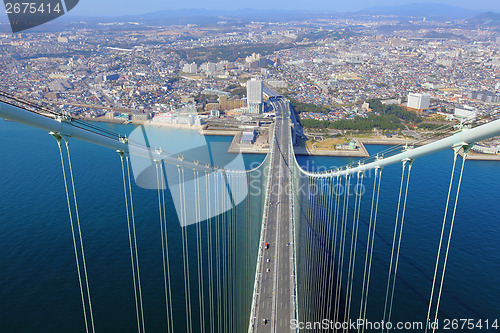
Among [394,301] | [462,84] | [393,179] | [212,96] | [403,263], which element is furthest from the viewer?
[462,84]

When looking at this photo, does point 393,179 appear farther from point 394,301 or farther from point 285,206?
point 394,301

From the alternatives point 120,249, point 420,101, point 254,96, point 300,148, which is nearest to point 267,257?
point 120,249

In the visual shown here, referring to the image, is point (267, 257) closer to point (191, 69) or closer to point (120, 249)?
point (120, 249)

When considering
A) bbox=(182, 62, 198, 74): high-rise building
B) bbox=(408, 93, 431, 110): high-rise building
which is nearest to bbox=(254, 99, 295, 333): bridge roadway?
bbox=(408, 93, 431, 110): high-rise building

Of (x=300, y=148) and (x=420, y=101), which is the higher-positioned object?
(x=420, y=101)

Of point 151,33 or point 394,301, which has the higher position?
point 151,33

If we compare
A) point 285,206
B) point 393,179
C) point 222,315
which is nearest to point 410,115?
point 393,179

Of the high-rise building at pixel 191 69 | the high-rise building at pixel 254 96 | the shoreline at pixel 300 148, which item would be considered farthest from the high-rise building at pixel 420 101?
the high-rise building at pixel 191 69

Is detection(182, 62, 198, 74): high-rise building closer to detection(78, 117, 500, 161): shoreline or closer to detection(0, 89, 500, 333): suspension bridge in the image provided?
detection(78, 117, 500, 161): shoreline
